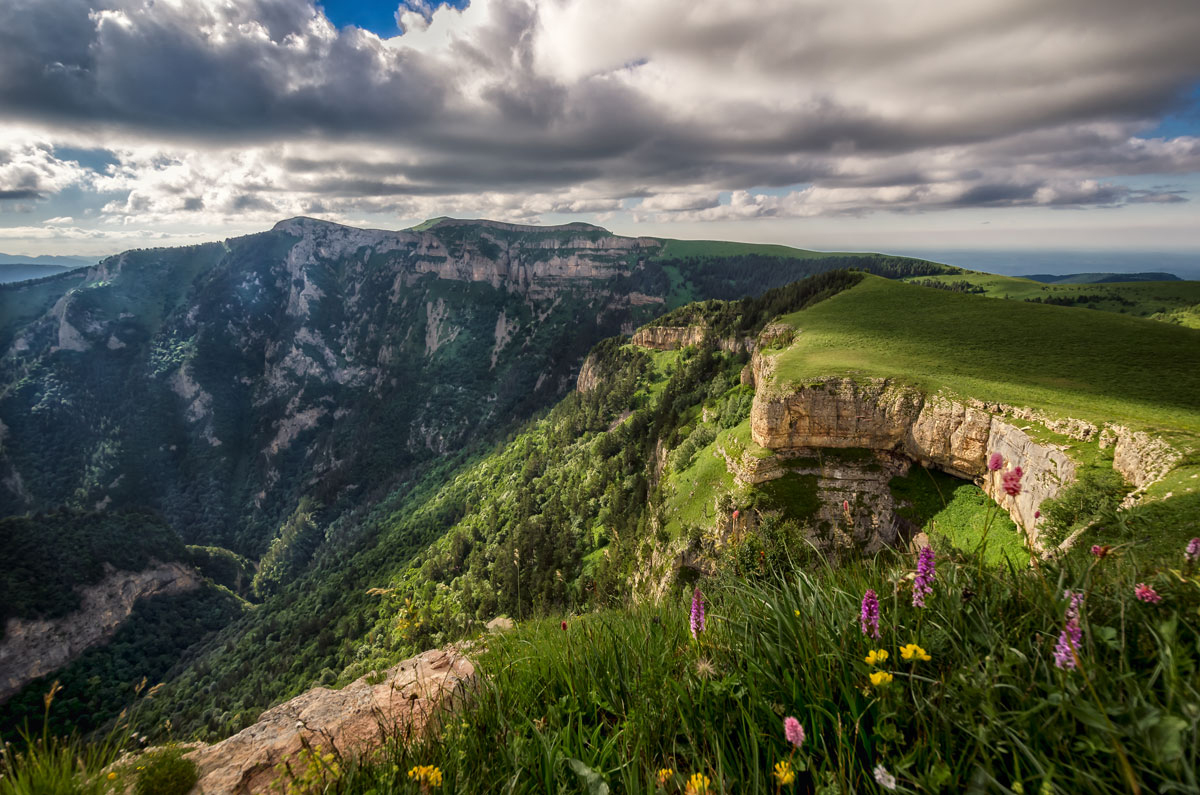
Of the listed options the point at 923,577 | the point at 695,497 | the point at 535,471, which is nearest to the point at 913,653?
the point at 923,577

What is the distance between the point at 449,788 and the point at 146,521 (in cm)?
13756

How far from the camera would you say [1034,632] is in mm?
2402

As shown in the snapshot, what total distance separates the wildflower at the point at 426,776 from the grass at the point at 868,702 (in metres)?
0.07

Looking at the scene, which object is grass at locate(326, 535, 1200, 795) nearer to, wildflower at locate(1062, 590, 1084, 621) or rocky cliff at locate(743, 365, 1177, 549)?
wildflower at locate(1062, 590, 1084, 621)

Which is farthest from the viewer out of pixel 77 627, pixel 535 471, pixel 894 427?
pixel 535 471

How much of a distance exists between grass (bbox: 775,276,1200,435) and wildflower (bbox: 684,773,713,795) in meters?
24.9

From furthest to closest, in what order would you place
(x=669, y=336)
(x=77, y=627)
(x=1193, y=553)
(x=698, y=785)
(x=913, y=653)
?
1. (x=669, y=336)
2. (x=77, y=627)
3. (x=1193, y=553)
4. (x=698, y=785)
5. (x=913, y=653)

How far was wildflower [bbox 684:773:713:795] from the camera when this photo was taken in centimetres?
211

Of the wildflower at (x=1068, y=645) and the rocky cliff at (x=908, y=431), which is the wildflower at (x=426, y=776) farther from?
the rocky cliff at (x=908, y=431)

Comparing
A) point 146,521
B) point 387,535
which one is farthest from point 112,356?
point 387,535

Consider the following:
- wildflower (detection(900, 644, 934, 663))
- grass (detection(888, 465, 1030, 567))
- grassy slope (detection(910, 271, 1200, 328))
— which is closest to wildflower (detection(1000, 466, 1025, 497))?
wildflower (detection(900, 644, 934, 663))

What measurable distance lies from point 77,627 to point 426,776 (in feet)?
383

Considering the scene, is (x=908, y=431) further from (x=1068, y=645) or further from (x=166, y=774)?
(x=166, y=774)

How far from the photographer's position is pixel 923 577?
268 cm
